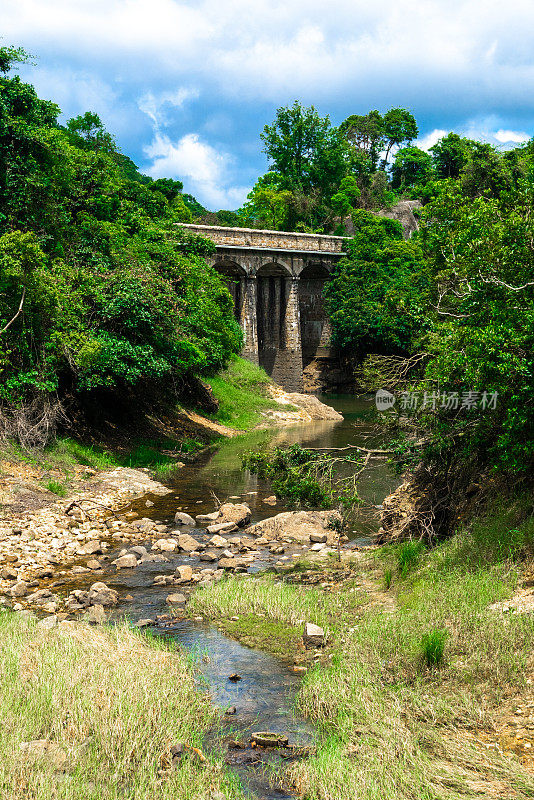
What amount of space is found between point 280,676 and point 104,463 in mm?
12799

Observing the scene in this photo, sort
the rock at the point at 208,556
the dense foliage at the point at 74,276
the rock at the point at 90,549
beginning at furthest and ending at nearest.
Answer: the dense foliage at the point at 74,276 → the rock at the point at 90,549 → the rock at the point at 208,556

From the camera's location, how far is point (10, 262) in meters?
16.5

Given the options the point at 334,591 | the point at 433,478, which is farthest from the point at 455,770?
the point at 433,478

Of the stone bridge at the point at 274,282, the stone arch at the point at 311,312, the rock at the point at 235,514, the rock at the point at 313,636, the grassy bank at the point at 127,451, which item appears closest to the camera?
the rock at the point at 313,636

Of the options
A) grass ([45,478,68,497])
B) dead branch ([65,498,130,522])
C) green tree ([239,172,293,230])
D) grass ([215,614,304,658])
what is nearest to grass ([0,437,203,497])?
grass ([45,478,68,497])

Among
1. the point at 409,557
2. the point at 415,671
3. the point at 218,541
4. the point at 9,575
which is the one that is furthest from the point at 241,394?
the point at 415,671

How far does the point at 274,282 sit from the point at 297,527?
36929 mm

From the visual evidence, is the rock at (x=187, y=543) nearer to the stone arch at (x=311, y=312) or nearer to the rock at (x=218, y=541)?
the rock at (x=218, y=541)

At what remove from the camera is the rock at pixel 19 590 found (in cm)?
1048

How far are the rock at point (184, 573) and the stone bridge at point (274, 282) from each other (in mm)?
33042

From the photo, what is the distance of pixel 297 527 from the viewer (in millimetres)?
14734

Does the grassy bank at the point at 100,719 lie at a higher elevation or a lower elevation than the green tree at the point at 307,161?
lower

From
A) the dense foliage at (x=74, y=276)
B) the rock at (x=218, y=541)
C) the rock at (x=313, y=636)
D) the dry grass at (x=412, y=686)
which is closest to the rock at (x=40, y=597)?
the dry grass at (x=412, y=686)

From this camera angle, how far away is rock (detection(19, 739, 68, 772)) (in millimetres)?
5355
